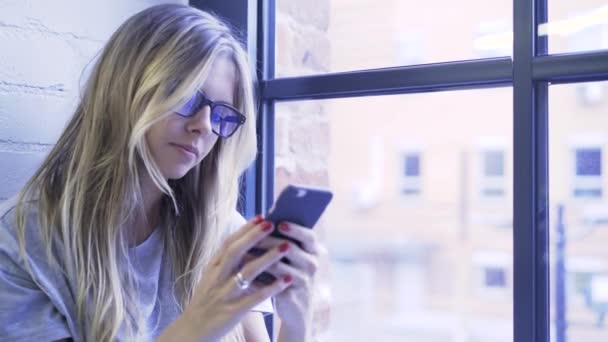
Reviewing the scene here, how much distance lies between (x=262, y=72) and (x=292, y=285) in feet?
1.71

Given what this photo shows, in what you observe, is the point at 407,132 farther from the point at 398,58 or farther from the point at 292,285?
the point at 292,285

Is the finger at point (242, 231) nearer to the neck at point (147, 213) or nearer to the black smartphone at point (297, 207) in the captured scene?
the black smartphone at point (297, 207)

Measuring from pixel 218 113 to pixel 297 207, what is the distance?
26cm

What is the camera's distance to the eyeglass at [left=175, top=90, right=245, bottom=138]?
3.33 feet

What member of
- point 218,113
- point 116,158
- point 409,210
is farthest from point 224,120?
point 409,210

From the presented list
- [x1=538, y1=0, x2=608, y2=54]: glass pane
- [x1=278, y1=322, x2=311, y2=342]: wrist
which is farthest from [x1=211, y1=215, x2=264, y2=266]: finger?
[x1=538, y1=0, x2=608, y2=54]: glass pane

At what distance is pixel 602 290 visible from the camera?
1.01m

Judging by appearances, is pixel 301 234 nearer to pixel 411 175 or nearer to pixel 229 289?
pixel 229 289

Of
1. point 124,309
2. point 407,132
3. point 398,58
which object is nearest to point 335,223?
point 407,132

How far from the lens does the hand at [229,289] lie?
2.85 feet

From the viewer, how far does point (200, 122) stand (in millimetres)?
1020

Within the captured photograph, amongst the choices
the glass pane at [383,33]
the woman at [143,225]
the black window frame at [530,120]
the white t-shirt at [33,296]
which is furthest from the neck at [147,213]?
the black window frame at [530,120]

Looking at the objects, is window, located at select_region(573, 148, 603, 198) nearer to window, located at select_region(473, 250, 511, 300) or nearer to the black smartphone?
window, located at select_region(473, 250, 511, 300)

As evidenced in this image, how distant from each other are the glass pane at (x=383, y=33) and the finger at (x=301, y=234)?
0.42 meters
